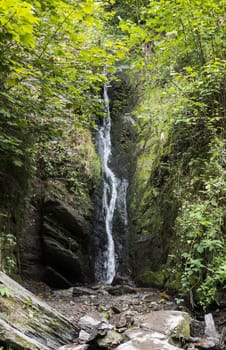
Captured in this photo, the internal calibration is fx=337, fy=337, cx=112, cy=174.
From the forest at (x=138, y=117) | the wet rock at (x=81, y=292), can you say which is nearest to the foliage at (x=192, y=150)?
the forest at (x=138, y=117)

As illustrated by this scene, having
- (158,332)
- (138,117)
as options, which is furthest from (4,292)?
(138,117)

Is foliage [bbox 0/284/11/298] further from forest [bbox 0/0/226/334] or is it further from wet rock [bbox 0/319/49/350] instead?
forest [bbox 0/0/226/334]

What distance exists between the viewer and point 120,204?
32.9 ft

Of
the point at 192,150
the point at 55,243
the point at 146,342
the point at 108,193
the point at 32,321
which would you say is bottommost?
the point at 146,342

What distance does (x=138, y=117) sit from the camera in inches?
257

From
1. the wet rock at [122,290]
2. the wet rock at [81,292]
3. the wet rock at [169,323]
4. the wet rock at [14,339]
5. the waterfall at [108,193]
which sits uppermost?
the waterfall at [108,193]

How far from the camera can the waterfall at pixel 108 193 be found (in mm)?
9000

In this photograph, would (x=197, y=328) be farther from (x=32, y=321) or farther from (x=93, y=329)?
(x=32, y=321)

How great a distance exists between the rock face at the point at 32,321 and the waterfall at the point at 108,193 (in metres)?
4.58

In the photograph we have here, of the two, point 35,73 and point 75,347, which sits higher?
point 35,73

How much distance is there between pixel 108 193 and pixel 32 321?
6.67 meters

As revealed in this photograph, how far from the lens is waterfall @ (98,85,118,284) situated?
9.00 metres

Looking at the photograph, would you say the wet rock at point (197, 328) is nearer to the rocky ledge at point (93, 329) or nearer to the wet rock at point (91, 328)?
the rocky ledge at point (93, 329)

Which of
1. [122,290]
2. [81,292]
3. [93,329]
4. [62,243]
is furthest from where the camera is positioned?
[62,243]
